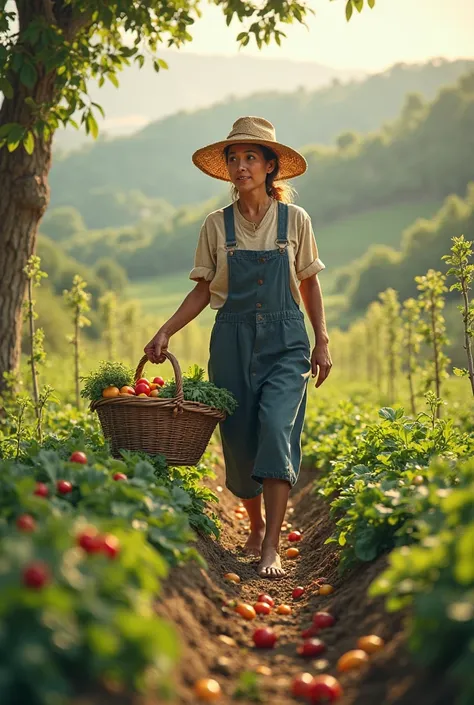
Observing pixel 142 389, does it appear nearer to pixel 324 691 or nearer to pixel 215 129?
pixel 324 691

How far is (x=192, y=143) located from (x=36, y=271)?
598 feet

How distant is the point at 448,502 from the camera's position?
8.79 feet

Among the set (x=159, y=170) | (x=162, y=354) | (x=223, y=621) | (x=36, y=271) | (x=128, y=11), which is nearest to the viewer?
(x=223, y=621)

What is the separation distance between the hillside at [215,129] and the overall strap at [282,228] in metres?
167

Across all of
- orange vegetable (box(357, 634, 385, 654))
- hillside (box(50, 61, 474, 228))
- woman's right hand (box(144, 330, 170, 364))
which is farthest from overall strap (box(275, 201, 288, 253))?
hillside (box(50, 61, 474, 228))

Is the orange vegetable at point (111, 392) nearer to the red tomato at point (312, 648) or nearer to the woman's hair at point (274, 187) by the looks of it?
the woman's hair at point (274, 187)

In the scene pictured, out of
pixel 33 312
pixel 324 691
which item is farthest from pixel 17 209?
pixel 324 691

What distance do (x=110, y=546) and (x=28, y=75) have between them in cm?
436

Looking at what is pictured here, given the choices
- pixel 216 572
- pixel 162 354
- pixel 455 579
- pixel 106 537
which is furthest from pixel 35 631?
pixel 162 354

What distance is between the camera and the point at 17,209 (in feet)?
23.8

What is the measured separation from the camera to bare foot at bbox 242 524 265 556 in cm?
577

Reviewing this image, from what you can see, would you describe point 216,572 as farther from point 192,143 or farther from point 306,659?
point 192,143

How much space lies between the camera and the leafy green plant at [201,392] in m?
5.08

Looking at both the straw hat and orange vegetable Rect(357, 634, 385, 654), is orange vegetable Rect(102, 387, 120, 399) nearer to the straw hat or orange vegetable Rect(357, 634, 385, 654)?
the straw hat
